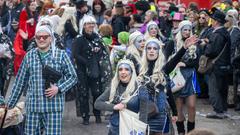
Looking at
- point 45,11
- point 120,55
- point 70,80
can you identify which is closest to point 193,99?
point 120,55

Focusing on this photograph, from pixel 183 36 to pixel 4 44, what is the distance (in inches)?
115

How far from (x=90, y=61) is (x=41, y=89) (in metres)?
3.83

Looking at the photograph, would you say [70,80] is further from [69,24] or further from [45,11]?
[45,11]

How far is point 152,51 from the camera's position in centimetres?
870

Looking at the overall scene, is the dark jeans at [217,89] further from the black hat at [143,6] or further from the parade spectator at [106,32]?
the black hat at [143,6]

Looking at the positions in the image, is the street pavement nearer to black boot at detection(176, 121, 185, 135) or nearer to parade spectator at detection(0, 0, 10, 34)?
black boot at detection(176, 121, 185, 135)

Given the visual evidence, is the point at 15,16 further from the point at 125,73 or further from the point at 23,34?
the point at 125,73

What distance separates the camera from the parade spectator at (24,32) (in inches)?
566

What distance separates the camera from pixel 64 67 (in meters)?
8.48

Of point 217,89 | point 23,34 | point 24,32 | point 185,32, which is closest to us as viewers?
point 185,32

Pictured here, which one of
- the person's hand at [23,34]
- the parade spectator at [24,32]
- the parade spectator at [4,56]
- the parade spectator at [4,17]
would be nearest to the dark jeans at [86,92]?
the parade spectator at [4,56]

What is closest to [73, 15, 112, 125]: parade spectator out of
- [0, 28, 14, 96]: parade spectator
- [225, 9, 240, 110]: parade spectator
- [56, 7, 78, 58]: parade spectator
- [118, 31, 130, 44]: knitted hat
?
[118, 31, 130, 44]: knitted hat

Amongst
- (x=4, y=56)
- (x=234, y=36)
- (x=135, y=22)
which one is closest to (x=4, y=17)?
(x=135, y=22)

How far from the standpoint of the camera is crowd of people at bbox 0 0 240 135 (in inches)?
325
